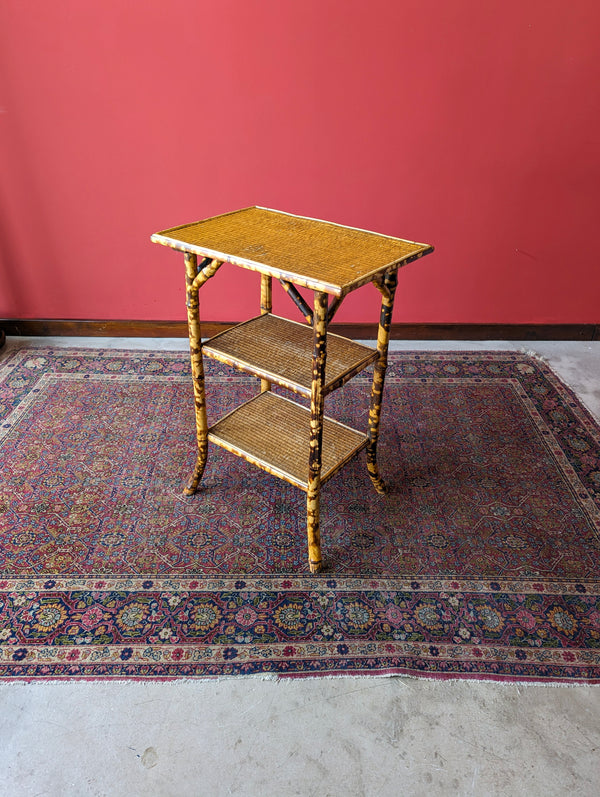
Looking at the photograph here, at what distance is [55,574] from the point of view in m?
2.02

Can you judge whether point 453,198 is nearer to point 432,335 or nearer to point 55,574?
point 432,335

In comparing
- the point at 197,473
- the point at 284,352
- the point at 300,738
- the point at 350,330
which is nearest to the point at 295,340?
the point at 284,352

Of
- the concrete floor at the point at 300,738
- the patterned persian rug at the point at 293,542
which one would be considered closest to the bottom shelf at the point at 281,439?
the patterned persian rug at the point at 293,542

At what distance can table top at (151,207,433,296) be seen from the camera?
1651mm

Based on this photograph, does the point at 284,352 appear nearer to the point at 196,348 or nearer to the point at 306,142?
the point at 196,348

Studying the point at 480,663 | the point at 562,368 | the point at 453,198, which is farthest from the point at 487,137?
the point at 480,663

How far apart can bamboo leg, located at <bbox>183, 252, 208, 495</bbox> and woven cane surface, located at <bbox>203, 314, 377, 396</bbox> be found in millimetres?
49

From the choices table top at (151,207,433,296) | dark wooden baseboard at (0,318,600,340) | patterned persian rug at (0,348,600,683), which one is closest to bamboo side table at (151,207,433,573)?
table top at (151,207,433,296)

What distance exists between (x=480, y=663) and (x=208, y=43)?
112 inches

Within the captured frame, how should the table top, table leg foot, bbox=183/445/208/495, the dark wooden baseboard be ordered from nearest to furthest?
the table top < table leg foot, bbox=183/445/208/495 < the dark wooden baseboard

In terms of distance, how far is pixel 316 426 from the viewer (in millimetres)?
1853

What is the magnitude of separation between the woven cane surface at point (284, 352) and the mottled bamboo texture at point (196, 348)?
5cm

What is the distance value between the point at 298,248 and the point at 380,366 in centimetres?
52

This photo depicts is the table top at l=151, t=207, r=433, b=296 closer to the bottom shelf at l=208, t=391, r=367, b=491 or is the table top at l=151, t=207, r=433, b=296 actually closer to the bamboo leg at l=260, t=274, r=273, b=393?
the bamboo leg at l=260, t=274, r=273, b=393
